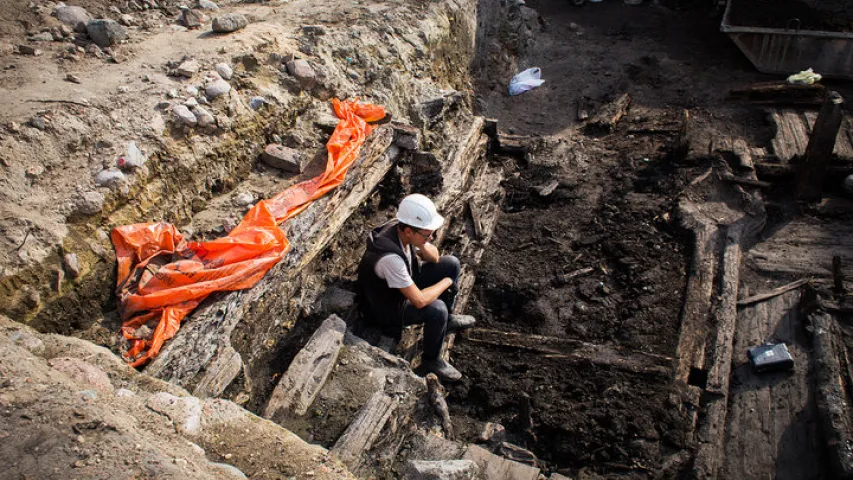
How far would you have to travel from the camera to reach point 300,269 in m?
5.00

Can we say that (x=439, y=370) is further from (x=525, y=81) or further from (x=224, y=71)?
(x=525, y=81)

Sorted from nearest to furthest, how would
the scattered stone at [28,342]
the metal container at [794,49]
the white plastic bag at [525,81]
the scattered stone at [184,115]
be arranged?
the scattered stone at [28,342]
the scattered stone at [184,115]
the metal container at [794,49]
the white plastic bag at [525,81]

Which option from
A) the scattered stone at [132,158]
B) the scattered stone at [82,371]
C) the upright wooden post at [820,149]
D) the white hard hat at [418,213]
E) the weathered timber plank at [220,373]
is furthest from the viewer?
the upright wooden post at [820,149]

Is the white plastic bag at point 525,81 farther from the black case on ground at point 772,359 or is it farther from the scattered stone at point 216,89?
the black case on ground at point 772,359

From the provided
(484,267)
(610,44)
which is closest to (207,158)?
(484,267)

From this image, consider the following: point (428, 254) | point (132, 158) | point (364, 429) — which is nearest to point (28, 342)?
point (132, 158)

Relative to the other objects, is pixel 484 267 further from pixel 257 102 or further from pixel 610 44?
pixel 610 44

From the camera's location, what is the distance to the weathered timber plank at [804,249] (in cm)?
584

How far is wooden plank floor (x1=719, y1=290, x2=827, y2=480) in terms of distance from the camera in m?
4.33

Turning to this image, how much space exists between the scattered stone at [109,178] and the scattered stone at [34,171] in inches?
14.6

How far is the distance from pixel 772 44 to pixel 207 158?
855cm

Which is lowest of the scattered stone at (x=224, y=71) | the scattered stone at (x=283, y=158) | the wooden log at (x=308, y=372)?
the wooden log at (x=308, y=372)

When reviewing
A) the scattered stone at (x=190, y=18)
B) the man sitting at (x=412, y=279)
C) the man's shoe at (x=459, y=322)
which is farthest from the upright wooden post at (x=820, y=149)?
the scattered stone at (x=190, y=18)

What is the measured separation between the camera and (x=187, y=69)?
18.2 ft
